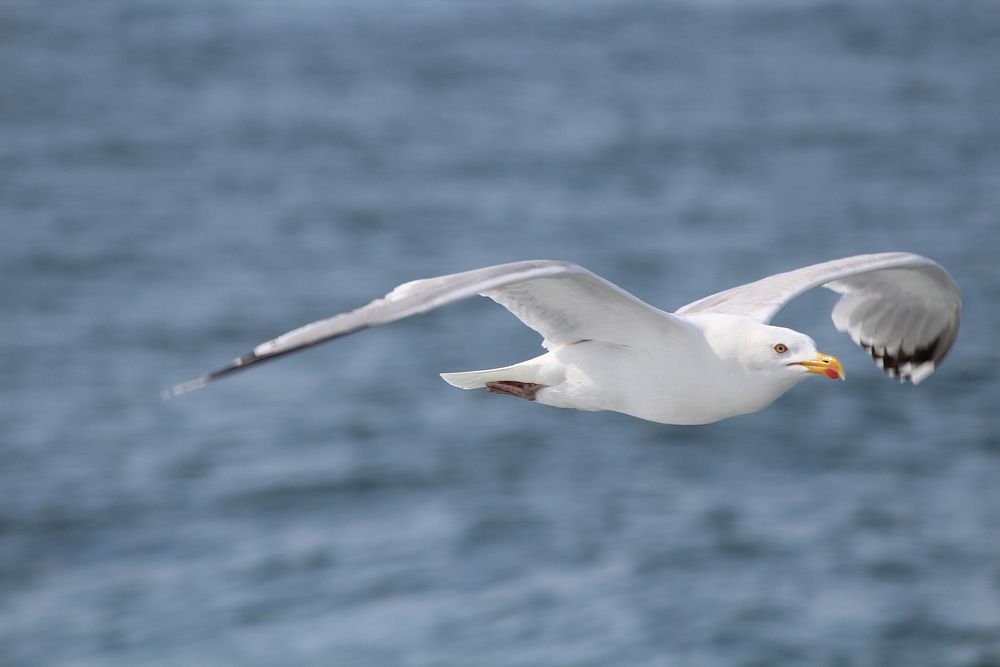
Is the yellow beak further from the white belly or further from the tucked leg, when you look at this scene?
the tucked leg

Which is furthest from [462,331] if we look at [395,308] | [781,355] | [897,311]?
[395,308]

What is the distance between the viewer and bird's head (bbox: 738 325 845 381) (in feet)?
26.0

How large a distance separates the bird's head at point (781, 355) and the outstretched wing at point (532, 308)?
0.31 m

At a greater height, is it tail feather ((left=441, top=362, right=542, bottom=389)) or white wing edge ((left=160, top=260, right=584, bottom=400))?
white wing edge ((left=160, top=260, right=584, bottom=400))

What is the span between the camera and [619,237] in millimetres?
32875

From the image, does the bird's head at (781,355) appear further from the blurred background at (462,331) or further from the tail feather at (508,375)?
the blurred background at (462,331)

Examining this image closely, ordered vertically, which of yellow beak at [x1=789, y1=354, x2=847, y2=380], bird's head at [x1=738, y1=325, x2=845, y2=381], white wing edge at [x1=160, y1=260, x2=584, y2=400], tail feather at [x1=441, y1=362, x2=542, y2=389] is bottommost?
yellow beak at [x1=789, y1=354, x2=847, y2=380]

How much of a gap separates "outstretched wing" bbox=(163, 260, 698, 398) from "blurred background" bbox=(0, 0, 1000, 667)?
12.3 m

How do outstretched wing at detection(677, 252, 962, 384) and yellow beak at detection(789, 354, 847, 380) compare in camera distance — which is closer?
yellow beak at detection(789, 354, 847, 380)

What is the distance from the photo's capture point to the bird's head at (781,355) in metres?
7.92

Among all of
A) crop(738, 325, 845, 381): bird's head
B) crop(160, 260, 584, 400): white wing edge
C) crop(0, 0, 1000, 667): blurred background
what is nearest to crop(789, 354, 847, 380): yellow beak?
crop(738, 325, 845, 381): bird's head

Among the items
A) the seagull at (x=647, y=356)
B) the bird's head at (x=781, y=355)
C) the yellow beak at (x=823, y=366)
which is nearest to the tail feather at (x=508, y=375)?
the seagull at (x=647, y=356)

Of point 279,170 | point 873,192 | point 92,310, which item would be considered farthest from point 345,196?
point 873,192

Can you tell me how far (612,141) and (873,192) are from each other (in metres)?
6.31
